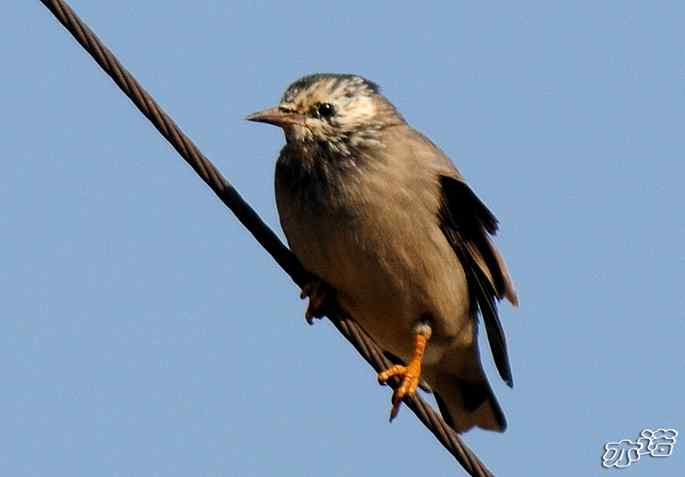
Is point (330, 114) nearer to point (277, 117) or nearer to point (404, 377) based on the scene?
point (277, 117)

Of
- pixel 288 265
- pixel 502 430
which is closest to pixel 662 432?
pixel 502 430

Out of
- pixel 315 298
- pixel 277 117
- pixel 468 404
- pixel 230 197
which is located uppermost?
pixel 277 117

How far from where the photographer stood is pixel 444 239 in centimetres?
750

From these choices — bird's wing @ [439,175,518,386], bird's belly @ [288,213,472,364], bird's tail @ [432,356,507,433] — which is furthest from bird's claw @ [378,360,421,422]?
bird's tail @ [432,356,507,433]

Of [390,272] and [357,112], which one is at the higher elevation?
[357,112]

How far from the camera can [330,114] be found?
7.46 metres

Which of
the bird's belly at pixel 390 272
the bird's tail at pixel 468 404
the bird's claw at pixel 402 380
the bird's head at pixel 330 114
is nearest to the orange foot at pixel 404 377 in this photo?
the bird's claw at pixel 402 380

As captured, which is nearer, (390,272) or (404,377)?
(390,272)

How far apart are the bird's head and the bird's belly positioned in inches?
19.9

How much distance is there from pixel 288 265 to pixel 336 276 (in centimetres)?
101

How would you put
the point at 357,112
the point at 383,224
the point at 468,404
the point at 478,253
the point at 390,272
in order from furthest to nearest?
the point at 468,404 → the point at 478,253 → the point at 357,112 → the point at 390,272 → the point at 383,224

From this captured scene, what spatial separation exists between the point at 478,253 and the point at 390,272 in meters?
0.73

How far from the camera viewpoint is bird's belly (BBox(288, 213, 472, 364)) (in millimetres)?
7117

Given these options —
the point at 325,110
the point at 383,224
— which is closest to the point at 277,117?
the point at 325,110
